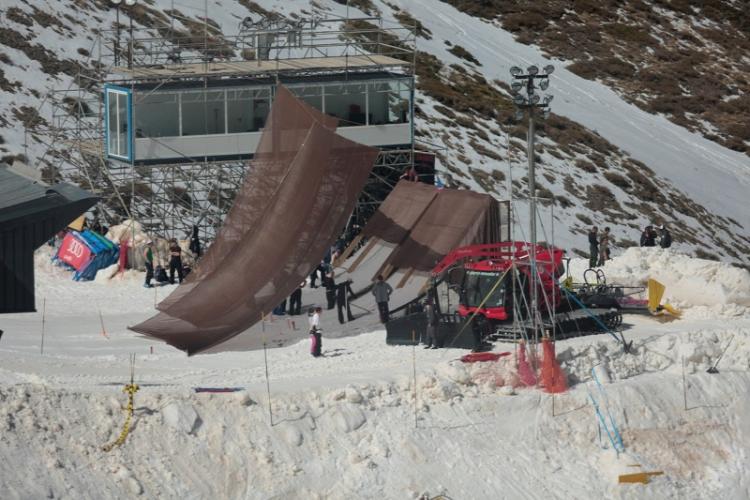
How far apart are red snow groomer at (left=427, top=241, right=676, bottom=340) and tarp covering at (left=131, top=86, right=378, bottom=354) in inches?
91.9

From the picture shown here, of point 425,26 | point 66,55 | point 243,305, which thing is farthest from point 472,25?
point 243,305

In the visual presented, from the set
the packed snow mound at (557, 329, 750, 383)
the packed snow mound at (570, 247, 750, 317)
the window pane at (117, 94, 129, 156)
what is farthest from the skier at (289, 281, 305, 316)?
the window pane at (117, 94, 129, 156)

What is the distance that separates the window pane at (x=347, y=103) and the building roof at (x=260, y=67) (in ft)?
1.73

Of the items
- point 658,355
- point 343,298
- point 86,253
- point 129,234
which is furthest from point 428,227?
point 86,253

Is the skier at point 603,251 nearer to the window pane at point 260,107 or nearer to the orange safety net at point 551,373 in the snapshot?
the window pane at point 260,107

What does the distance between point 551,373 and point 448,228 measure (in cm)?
762

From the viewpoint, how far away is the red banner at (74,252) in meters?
35.2

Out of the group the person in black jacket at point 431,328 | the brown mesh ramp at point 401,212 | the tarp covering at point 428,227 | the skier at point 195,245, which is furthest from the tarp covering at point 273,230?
the skier at point 195,245

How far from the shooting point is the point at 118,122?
38.4 m

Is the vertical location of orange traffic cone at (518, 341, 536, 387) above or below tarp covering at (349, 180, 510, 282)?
above

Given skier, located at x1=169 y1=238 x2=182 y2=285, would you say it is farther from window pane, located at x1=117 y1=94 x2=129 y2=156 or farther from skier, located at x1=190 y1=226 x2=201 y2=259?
window pane, located at x1=117 y1=94 x2=129 y2=156

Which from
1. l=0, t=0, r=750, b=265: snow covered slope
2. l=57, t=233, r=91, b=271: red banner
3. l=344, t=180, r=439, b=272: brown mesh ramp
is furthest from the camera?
l=0, t=0, r=750, b=265: snow covered slope

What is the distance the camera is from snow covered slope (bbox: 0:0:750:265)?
5038 centimetres

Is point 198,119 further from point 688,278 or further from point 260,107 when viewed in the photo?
point 688,278
